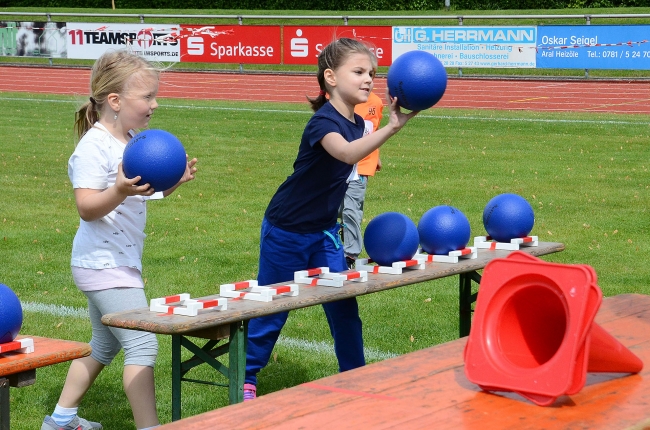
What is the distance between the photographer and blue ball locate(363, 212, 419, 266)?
19.8ft

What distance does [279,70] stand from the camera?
3362cm

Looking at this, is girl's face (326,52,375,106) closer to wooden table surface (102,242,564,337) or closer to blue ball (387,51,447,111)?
blue ball (387,51,447,111)

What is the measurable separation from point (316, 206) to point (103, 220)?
132 cm

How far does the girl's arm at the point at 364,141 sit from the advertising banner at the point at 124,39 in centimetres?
2996

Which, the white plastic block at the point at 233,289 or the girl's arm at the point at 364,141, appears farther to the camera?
the white plastic block at the point at 233,289

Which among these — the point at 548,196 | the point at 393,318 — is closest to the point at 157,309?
the point at 393,318

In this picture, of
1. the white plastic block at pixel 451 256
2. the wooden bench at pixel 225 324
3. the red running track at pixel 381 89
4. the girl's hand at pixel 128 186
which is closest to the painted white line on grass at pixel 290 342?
the white plastic block at pixel 451 256

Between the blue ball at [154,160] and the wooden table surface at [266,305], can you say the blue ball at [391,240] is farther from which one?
the blue ball at [154,160]

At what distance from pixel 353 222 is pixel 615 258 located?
259cm

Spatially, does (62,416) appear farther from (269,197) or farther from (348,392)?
(269,197)

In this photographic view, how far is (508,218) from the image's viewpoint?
6.77 meters

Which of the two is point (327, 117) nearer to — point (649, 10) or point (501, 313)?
point (501, 313)

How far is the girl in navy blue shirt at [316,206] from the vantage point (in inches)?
227

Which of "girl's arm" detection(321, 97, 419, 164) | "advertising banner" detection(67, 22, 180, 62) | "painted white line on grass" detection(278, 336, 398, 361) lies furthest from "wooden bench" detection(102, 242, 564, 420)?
"advertising banner" detection(67, 22, 180, 62)
